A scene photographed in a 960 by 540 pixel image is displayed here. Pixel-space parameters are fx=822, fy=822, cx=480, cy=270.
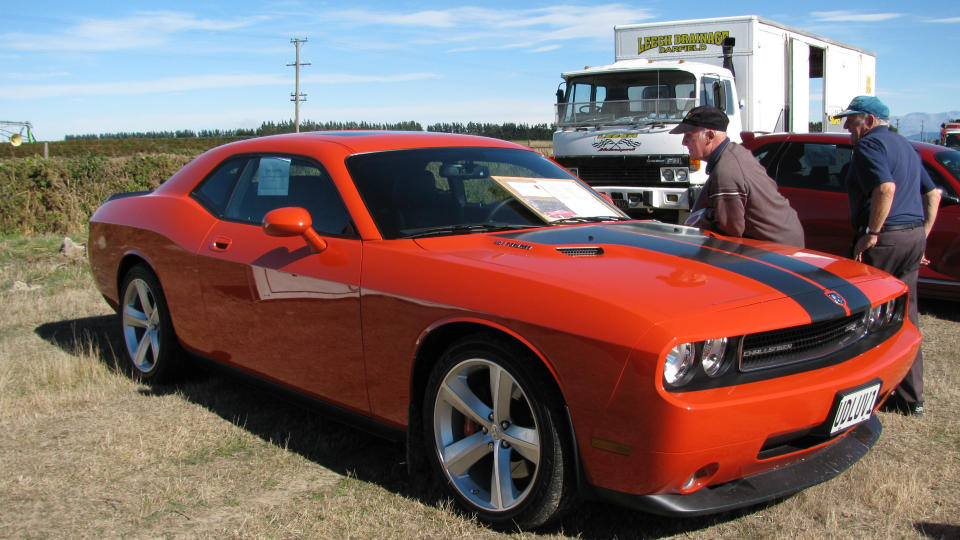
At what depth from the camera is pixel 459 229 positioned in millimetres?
3643

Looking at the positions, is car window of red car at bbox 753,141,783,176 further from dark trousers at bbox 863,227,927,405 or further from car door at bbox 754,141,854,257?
dark trousers at bbox 863,227,927,405

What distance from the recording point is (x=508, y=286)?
114 inches

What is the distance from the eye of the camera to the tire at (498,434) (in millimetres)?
2775

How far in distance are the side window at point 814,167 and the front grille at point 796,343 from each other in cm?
467

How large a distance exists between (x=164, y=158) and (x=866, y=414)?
59.2ft

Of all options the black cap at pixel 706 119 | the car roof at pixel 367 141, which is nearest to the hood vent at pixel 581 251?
the car roof at pixel 367 141

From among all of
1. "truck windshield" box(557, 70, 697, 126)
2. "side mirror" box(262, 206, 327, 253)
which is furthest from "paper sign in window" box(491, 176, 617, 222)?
"truck windshield" box(557, 70, 697, 126)

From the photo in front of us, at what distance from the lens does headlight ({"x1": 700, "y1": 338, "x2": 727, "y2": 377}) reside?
2.62m

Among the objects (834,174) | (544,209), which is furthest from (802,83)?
(544,209)

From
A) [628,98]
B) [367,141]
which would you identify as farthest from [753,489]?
[628,98]

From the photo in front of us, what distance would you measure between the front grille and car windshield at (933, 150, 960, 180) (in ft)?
15.5

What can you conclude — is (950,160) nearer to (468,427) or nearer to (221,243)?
(468,427)

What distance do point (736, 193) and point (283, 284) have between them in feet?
7.55

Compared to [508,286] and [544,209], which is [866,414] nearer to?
[508,286]
